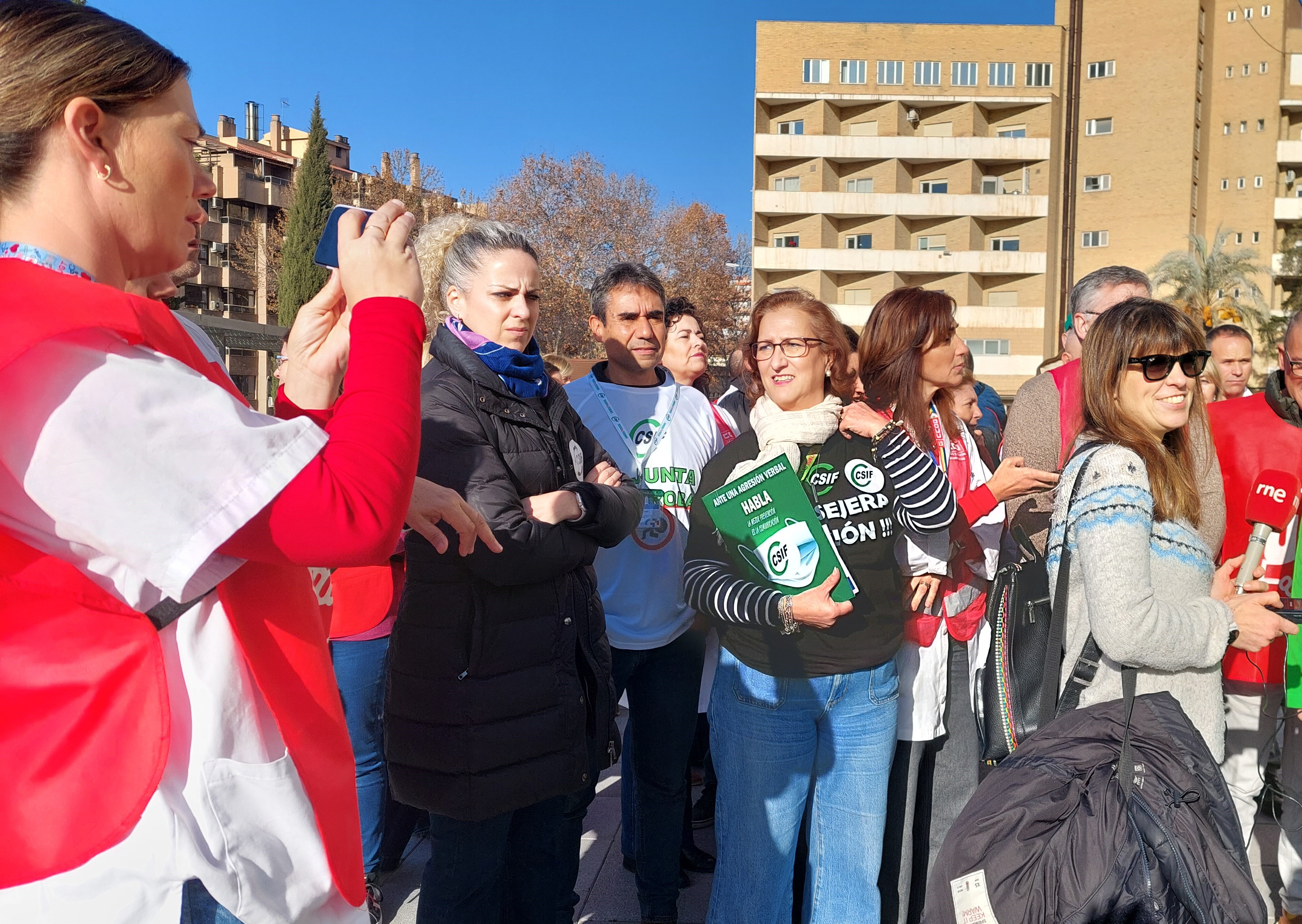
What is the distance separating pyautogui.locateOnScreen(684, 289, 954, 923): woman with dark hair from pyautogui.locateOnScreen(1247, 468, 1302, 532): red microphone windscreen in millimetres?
937

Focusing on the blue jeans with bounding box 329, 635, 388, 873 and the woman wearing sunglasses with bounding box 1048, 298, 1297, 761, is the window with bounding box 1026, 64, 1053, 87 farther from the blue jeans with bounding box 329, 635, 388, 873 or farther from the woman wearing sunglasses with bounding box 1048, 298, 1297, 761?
the blue jeans with bounding box 329, 635, 388, 873

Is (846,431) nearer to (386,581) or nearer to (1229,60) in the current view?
(386,581)

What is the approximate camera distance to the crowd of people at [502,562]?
1105mm

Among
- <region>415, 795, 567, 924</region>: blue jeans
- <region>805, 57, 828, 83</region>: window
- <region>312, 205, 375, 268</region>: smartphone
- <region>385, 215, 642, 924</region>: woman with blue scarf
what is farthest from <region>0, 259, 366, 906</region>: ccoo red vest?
<region>805, 57, 828, 83</region>: window

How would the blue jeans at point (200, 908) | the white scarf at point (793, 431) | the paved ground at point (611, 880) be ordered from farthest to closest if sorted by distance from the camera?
the paved ground at point (611, 880), the white scarf at point (793, 431), the blue jeans at point (200, 908)

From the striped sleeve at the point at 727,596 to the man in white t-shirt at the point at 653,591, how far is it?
1.69 ft

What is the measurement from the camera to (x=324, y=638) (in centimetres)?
141

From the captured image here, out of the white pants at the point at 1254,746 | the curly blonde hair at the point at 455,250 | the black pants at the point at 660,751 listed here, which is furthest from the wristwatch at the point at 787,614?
the white pants at the point at 1254,746

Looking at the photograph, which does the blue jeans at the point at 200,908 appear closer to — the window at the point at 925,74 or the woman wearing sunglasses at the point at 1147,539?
the woman wearing sunglasses at the point at 1147,539

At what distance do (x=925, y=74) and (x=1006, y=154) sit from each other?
658cm

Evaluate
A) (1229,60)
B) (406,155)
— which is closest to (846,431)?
(406,155)

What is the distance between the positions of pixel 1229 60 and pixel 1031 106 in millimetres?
12344

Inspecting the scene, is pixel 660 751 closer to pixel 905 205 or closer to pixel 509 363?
pixel 509 363

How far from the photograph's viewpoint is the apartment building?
5384 cm
